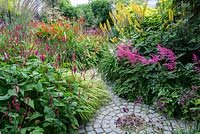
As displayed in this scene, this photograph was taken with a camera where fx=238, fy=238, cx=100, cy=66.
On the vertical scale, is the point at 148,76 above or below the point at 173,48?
below

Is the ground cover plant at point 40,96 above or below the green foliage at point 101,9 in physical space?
below

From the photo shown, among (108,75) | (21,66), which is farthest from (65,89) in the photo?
(108,75)

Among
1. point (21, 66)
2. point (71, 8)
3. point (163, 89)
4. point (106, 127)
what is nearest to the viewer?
point (21, 66)

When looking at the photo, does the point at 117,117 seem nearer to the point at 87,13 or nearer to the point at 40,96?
the point at 40,96

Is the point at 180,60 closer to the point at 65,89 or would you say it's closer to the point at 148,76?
the point at 148,76

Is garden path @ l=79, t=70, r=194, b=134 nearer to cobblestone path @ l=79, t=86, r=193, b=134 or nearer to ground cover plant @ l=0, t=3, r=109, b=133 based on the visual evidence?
cobblestone path @ l=79, t=86, r=193, b=134

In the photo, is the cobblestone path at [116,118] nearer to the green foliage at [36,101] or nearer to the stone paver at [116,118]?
the stone paver at [116,118]

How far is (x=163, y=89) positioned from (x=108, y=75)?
123 cm

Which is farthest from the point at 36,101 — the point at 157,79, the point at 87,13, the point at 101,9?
the point at 101,9

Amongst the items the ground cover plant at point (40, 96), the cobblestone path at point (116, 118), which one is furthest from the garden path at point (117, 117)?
the ground cover plant at point (40, 96)

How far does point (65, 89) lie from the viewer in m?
2.65

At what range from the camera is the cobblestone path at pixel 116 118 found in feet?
8.54

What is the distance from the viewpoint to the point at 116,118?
2.89 metres

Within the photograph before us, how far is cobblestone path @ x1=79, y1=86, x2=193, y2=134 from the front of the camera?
2.60 metres
